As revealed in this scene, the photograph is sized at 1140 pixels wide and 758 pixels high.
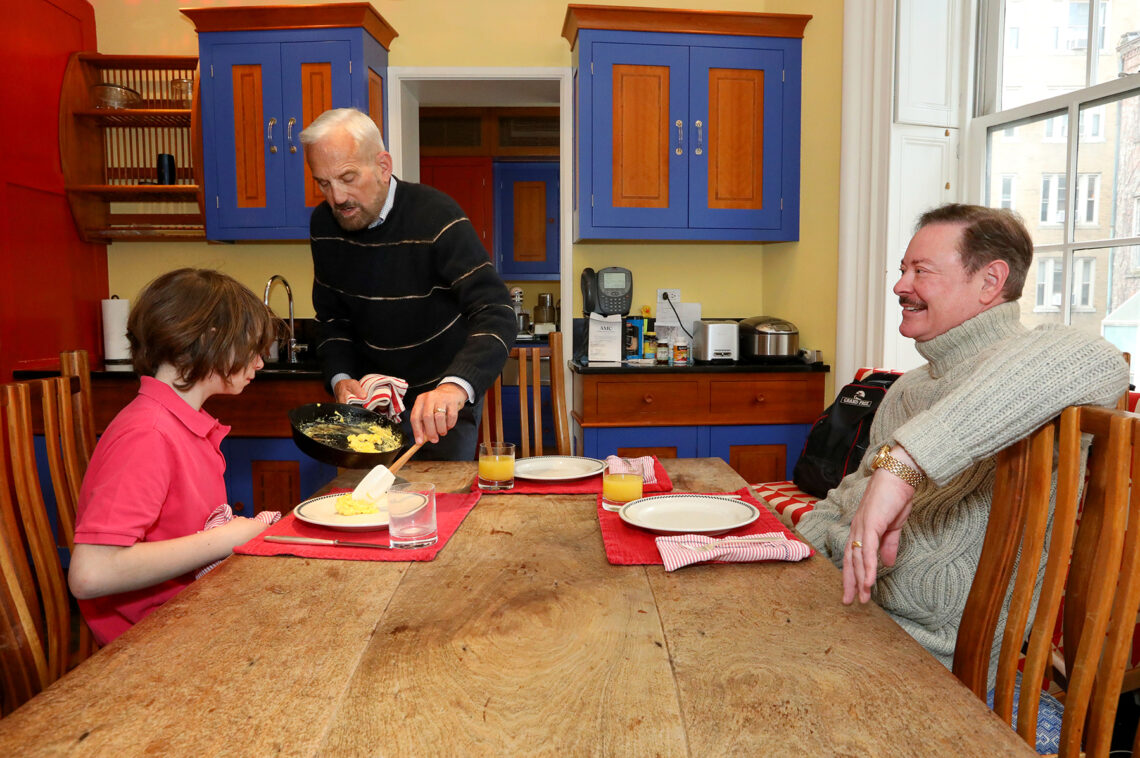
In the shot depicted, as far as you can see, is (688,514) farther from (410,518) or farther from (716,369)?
(716,369)

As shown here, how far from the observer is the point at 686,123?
3479 mm

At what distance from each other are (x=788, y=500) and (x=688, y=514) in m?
1.38

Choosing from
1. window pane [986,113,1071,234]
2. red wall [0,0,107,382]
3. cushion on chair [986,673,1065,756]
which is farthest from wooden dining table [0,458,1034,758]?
red wall [0,0,107,382]

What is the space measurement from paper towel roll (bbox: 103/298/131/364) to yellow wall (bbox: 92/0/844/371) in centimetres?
26

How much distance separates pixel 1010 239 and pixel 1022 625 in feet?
2.40

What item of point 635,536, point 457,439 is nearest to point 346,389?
point 457,439

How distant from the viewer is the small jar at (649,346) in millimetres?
3705

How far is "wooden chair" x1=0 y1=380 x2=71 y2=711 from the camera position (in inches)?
42.8

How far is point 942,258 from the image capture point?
4.76 ft

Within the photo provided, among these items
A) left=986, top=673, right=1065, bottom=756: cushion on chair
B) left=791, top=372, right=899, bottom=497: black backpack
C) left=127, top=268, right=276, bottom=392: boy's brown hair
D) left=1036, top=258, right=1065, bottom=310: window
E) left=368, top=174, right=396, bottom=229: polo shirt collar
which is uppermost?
left=368, top=174, right=396, bottom=229: polo shirt collar

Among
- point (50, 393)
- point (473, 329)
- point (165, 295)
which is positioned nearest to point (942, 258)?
point (473, 329)

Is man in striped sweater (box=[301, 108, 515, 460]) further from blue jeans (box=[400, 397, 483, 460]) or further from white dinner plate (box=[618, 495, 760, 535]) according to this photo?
white dinner plate (box=[618, 495, 760, 535])

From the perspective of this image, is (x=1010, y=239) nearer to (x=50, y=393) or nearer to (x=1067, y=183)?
(x=1067, y=183)

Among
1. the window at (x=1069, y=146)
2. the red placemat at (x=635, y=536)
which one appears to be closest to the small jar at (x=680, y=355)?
the window at (x=1069, y=146)
